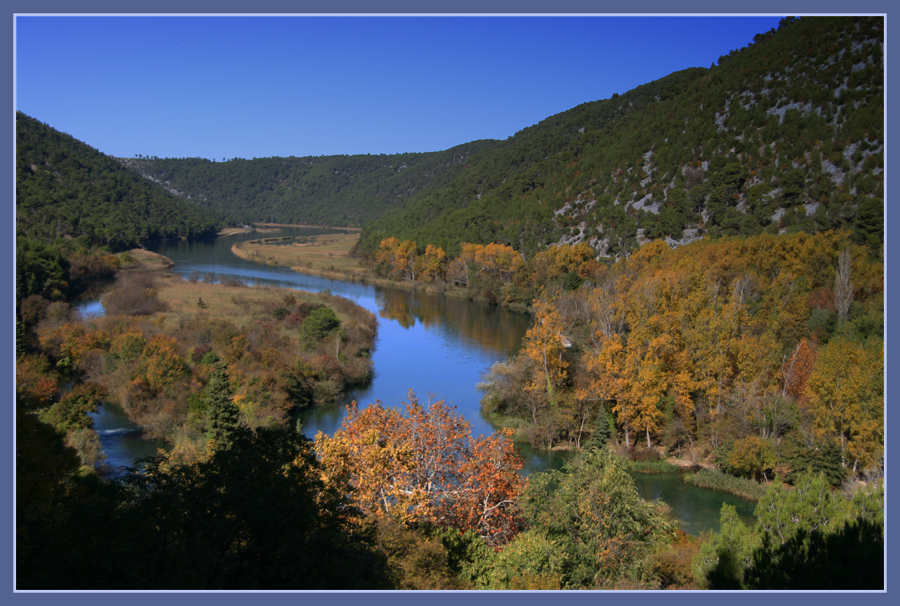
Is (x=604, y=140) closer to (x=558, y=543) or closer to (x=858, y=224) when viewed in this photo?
(x=858, y=224)

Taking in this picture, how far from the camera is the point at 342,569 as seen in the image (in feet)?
26.5

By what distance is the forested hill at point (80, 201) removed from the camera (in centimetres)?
5991

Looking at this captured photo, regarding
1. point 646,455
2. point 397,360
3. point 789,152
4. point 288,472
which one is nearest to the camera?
point 288,472

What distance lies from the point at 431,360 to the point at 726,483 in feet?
67.6

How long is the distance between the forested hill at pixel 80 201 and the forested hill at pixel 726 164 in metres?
35.4

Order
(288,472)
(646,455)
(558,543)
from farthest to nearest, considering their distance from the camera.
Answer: (646,455), (558,543), (288,472)

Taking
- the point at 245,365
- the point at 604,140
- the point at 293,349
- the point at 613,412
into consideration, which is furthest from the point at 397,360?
the point at 604,140

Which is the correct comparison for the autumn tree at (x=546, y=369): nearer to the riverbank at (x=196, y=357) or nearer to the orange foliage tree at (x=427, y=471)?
the riverbank at (x=196, y=357)

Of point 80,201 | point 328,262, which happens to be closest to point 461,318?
point 328,262

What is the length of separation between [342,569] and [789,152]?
54635 mm

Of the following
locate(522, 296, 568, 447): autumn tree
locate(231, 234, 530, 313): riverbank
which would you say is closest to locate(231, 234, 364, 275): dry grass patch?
locate(231, 234, 530, 313): riverbank

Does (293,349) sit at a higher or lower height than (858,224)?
lower

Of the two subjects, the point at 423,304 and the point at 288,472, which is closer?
the point at 288,472

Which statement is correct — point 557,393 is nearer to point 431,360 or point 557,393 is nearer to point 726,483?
point 726,483
